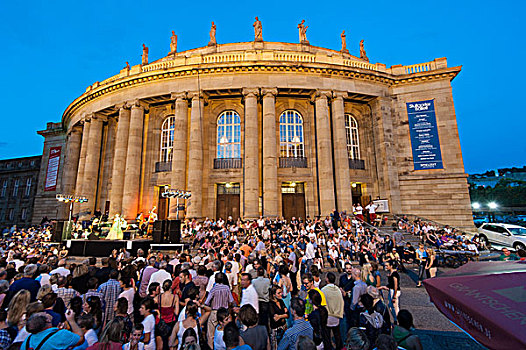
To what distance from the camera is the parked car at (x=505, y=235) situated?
1630cm

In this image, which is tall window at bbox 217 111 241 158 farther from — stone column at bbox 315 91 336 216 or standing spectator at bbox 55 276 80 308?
standing spectator at bbox 55 276 80 308

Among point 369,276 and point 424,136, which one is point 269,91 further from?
point 369,276

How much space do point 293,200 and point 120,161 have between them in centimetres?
1560

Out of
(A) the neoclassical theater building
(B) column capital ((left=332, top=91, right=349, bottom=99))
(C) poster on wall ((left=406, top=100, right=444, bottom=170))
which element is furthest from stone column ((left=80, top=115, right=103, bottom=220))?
(C) poster on wall ((left=406, top=100, right=444, bottom=170))

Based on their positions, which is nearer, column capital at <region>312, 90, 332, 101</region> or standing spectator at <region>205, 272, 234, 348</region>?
standing spectator at <region>205, 272, 234, 348</region>

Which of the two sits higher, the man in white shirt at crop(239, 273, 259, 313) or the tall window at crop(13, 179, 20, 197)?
the tall window at crop(13, 179, 20, 197)

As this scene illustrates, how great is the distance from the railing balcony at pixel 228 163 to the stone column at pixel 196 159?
1864mm

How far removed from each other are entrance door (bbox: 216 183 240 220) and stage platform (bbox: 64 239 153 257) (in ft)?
28.4

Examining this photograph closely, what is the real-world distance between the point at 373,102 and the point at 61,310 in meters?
25.3

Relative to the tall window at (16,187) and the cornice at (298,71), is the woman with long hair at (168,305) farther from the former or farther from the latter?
the tall window at (16,187)

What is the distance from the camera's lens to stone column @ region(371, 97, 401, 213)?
21812 mm

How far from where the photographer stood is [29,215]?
1553 inches

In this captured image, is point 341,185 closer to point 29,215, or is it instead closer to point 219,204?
point 219,204

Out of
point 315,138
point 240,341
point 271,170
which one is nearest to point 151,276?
point 240,341
